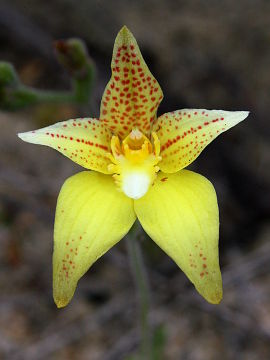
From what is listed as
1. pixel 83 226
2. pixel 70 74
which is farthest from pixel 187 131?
pixel 70 74

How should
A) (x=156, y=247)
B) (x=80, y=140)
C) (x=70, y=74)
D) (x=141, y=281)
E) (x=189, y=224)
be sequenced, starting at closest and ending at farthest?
(x=189, y=224), (x=80, y=140), (x=141, y=281), (x=70, y=74), (x=156, y=247)

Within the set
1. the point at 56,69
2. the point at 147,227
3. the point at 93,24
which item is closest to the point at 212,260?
the point at 147,227

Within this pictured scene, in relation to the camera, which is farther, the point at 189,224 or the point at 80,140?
the point at 80,140

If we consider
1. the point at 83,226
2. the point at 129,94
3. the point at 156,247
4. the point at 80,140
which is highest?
the point at 129,94

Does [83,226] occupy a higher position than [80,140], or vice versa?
[80,140]

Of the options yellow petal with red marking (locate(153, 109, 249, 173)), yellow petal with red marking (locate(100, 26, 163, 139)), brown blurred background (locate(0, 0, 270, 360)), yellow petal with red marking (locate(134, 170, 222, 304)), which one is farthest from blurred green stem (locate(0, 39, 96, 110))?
yellow petal with red marking (locate(134, 170, 222, 304))

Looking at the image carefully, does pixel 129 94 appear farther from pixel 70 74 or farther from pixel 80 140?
pixel 70 74
